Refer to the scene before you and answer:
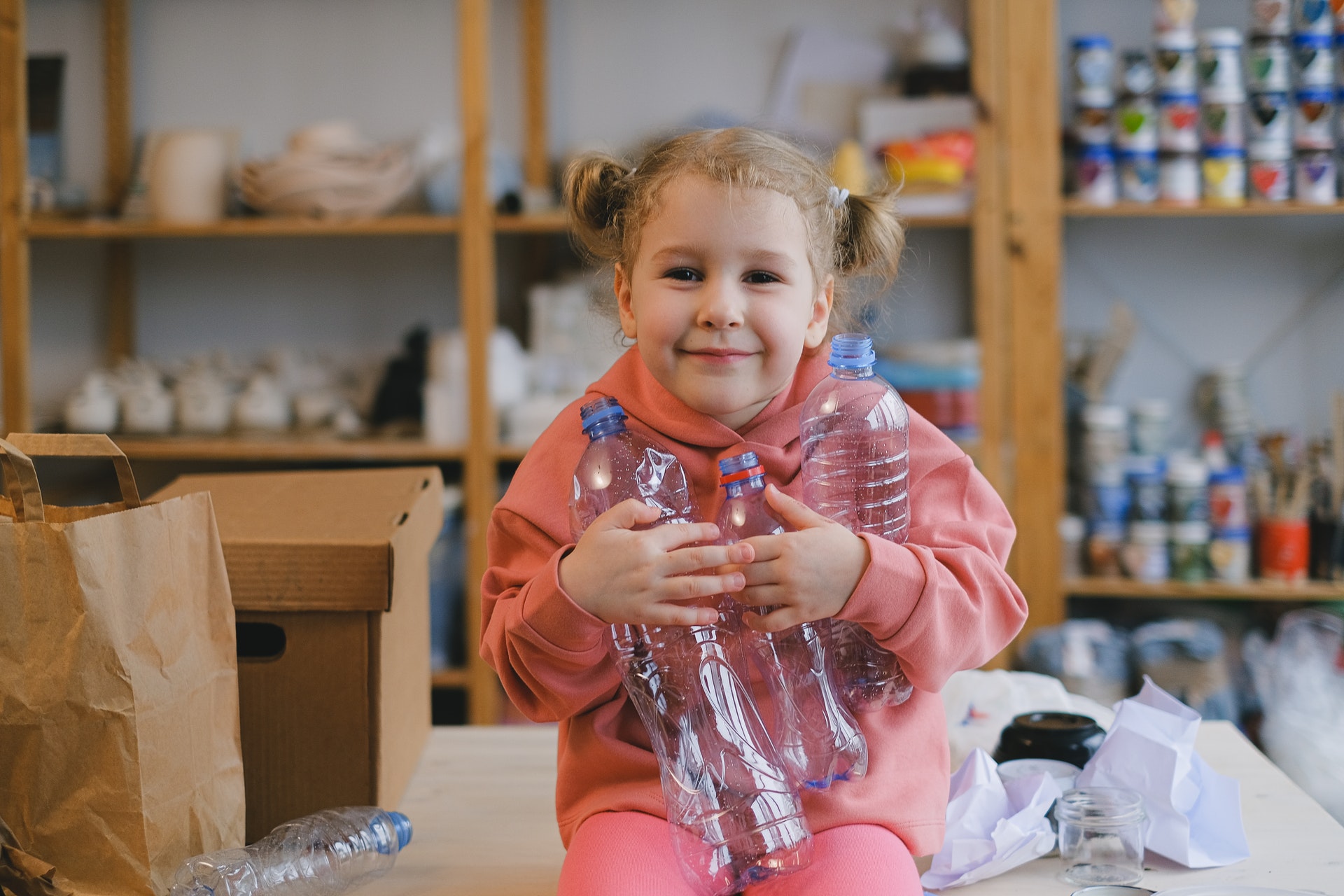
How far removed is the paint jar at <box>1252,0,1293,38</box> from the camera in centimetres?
229

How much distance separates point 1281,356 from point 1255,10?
2.48ft

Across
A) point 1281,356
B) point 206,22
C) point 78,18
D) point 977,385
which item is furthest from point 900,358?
point 78,18

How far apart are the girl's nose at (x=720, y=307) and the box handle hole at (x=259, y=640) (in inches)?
24.3

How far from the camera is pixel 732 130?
1021mm

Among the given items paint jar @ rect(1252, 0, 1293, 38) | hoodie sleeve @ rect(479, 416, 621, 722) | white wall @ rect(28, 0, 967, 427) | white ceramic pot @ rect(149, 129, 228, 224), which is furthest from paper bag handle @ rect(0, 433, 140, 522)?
paint jar @ rect(1252, 0, 1293, 38)

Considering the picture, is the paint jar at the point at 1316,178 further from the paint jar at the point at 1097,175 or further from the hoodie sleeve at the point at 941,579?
the hoodie sleeve at the point at 941,579

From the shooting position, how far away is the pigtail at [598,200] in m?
1.09

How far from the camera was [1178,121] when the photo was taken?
232 cm

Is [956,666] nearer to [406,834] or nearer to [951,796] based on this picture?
[951,796]

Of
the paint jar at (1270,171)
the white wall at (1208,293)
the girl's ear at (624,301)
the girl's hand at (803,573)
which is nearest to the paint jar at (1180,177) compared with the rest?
the paint jar at (1270,171)

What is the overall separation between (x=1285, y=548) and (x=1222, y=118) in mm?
843

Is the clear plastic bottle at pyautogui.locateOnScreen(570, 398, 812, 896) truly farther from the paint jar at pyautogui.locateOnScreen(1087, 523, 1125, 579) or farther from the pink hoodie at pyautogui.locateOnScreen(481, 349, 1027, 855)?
the paint jar at pyautogui.locateOnScreen(1087, 523, 1125, 579)

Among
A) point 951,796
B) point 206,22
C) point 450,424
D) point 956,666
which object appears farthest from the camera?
point 206,22

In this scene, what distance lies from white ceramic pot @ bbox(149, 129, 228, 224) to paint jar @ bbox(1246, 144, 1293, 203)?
209 centimetres
